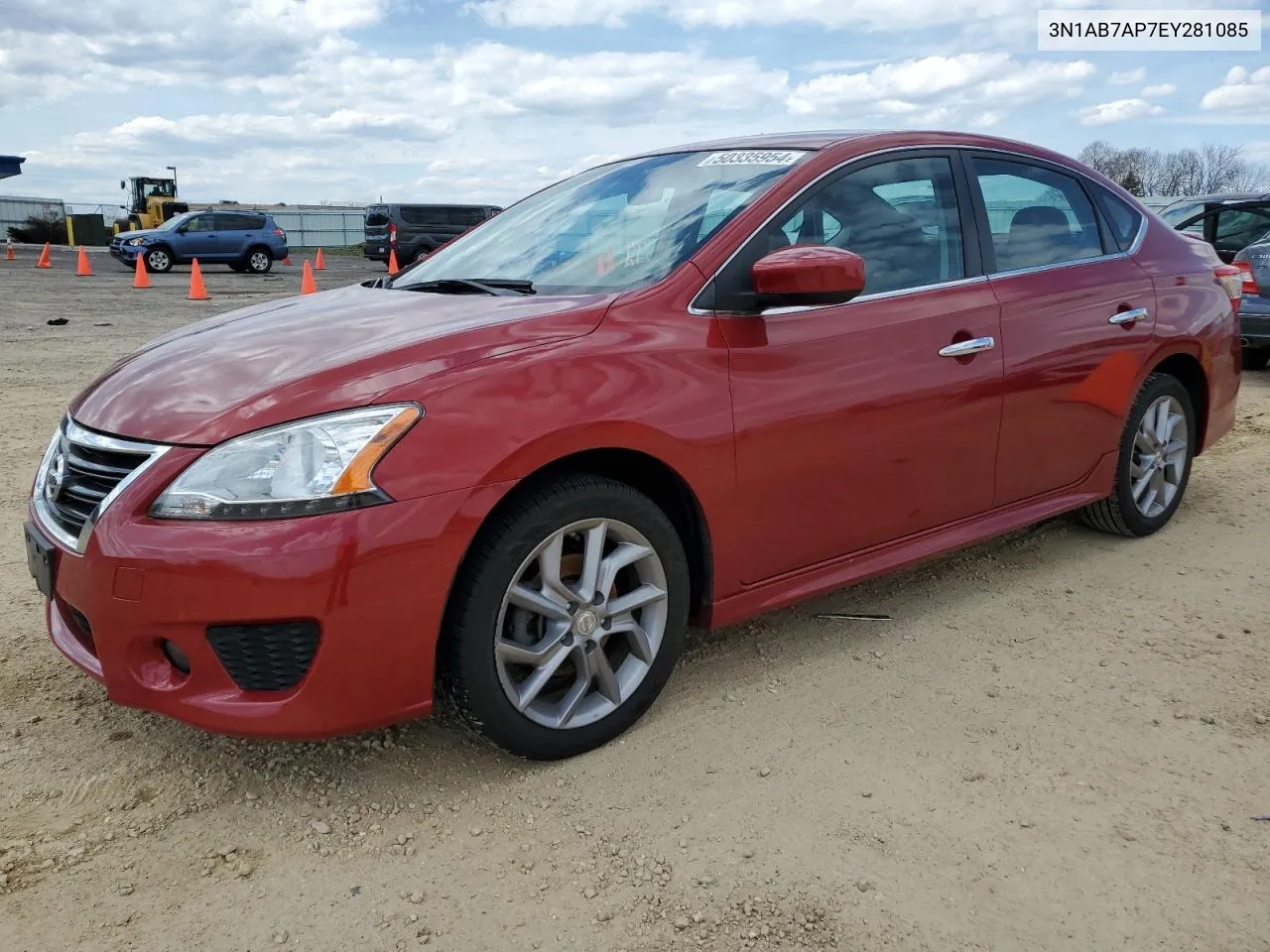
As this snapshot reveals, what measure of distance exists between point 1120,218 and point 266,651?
3660mm

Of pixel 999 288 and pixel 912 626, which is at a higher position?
pixel 999 288

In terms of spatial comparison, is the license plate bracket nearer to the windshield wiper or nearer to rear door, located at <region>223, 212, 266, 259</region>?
the windshield wiper

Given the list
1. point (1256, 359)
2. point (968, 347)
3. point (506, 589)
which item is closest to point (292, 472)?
point (506, 589)

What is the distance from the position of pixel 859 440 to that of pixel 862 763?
0.95 meters

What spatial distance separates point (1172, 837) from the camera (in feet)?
7.82

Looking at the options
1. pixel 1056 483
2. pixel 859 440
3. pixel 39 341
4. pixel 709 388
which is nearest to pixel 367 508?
pixel 709 388

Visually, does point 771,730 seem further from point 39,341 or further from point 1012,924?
point 39,341

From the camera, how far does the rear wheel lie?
82.4ft

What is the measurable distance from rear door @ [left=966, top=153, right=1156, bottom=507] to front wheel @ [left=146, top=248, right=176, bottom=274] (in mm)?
24015

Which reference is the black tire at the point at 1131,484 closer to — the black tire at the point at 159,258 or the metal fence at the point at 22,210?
the black tire at the point at 159,258

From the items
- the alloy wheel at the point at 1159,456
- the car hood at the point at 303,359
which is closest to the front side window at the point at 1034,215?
the alloy wheel at the point at 1159,456

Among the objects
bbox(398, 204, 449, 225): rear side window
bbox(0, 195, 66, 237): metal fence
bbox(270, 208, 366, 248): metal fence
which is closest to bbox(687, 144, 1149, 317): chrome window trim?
bbox(398, 204, 449, 225): rear side window

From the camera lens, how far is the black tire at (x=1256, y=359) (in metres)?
9.11

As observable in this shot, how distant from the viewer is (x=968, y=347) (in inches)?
134
